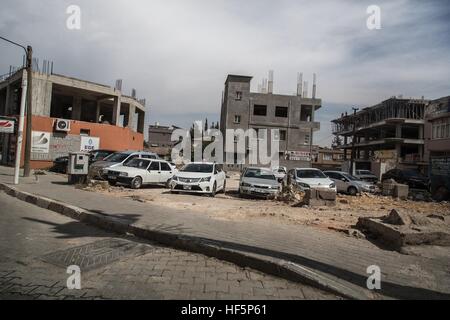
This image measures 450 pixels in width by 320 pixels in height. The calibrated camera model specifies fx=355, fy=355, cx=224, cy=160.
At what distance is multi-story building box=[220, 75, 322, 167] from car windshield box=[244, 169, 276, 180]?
3459cm

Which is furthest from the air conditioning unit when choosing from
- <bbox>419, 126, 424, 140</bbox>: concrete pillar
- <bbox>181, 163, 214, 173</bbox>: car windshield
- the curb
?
<bbox>419, 126, 424, 140</bbox>: concrete pillar

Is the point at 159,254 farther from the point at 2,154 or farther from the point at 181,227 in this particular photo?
the point at 2,154

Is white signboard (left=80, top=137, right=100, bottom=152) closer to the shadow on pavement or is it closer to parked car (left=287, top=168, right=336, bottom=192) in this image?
parked car (left=287, top=168, right=336, bottom=192)

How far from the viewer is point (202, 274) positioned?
4.73 metres

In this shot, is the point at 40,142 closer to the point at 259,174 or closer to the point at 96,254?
the point at 259,174

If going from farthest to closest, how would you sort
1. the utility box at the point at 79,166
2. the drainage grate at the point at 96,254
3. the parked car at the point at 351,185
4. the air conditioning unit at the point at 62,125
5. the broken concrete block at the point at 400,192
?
the air conditioning unit at the point at 62,125
the parked car at the point at 351,185
the broken concrete block at the point at 400,192
the utility box at the point at 79,166
the drainage grate at the point at 96,254

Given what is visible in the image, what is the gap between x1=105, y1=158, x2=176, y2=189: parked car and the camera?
15727 mm

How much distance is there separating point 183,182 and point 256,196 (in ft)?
10.6

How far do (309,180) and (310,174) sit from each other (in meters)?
1.03

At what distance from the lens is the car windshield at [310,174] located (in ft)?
55.1

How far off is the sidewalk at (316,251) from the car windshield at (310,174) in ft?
29.5

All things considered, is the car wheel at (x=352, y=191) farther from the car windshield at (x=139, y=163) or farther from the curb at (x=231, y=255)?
the curb at (x=231, y=255)

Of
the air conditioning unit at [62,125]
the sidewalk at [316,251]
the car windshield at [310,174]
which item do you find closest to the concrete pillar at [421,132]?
the car windshield at [310,174]
